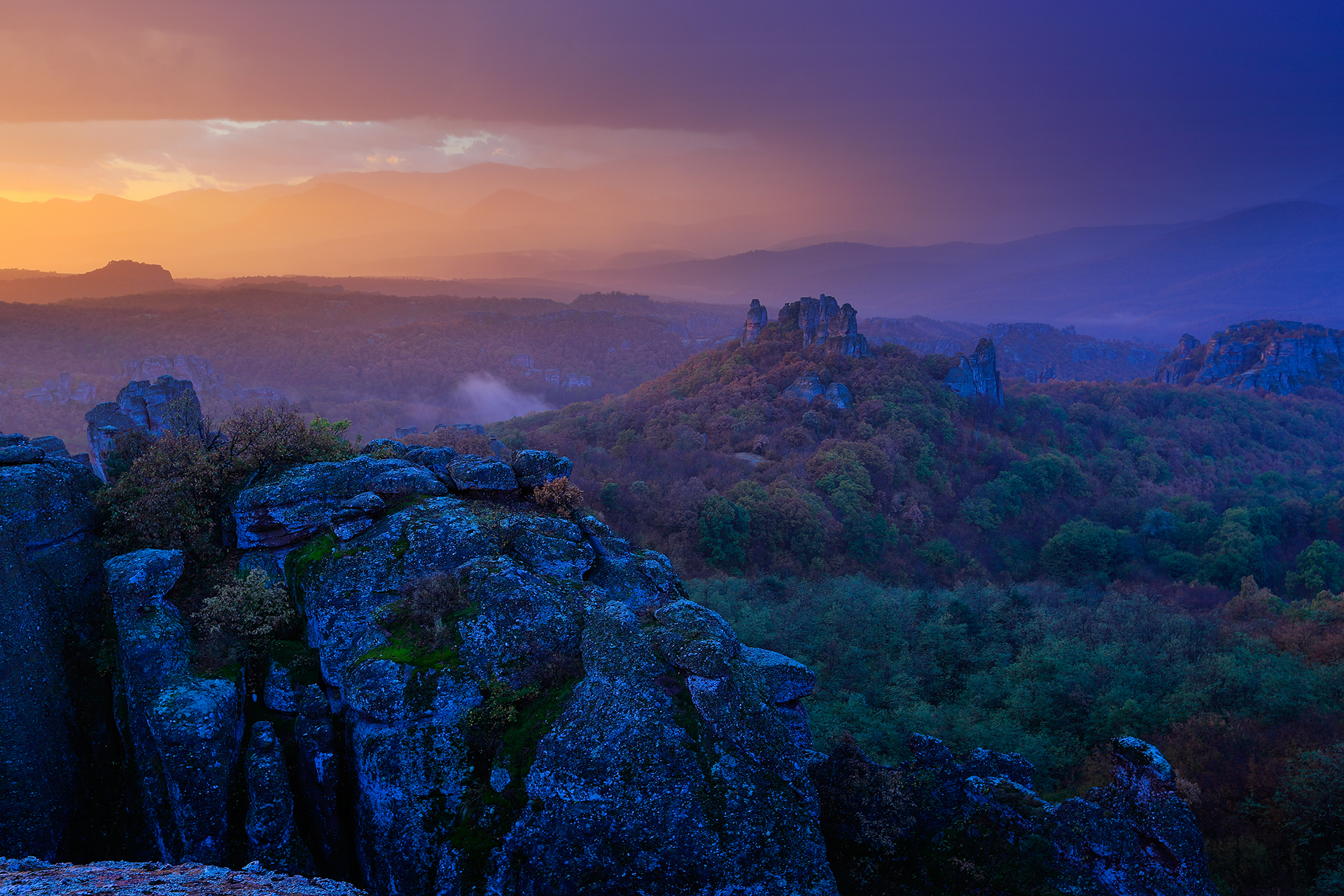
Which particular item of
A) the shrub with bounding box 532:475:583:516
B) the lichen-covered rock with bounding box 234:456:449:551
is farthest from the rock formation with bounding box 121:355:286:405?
the shrub with bounding box 532:475:583:516

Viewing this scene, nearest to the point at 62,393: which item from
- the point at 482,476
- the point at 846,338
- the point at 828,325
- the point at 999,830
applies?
the point at 482,476

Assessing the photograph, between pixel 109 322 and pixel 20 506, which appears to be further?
pixel 109 322

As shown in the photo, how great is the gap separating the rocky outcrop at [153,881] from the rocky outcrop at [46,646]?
3.76 meters

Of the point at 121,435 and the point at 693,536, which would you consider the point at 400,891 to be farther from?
the point at 693,536

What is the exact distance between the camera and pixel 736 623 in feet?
111

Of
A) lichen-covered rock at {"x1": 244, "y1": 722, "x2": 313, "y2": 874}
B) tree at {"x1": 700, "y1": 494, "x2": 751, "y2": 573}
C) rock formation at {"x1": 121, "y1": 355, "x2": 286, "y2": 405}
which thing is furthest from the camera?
rock formation at {"x1": 121, "y1": 355, "x2": 286, "y2": 405}

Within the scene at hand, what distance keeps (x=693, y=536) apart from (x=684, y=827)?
42325 millimetres

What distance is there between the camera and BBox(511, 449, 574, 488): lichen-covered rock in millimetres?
16812

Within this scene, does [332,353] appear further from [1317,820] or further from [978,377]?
[1317,820]

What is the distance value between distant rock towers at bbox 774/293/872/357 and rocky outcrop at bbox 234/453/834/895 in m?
84.9

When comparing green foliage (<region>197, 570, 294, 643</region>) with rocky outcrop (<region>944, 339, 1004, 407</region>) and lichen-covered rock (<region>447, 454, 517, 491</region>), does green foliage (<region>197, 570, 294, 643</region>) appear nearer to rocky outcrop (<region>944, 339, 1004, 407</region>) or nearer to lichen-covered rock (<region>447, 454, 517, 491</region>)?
lichen-covered rock (<region>447, 454, 517, 491</region>)

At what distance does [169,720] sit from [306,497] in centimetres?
550

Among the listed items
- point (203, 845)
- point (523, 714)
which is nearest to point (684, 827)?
point (523, 714)

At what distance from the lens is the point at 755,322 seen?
10512 cm
